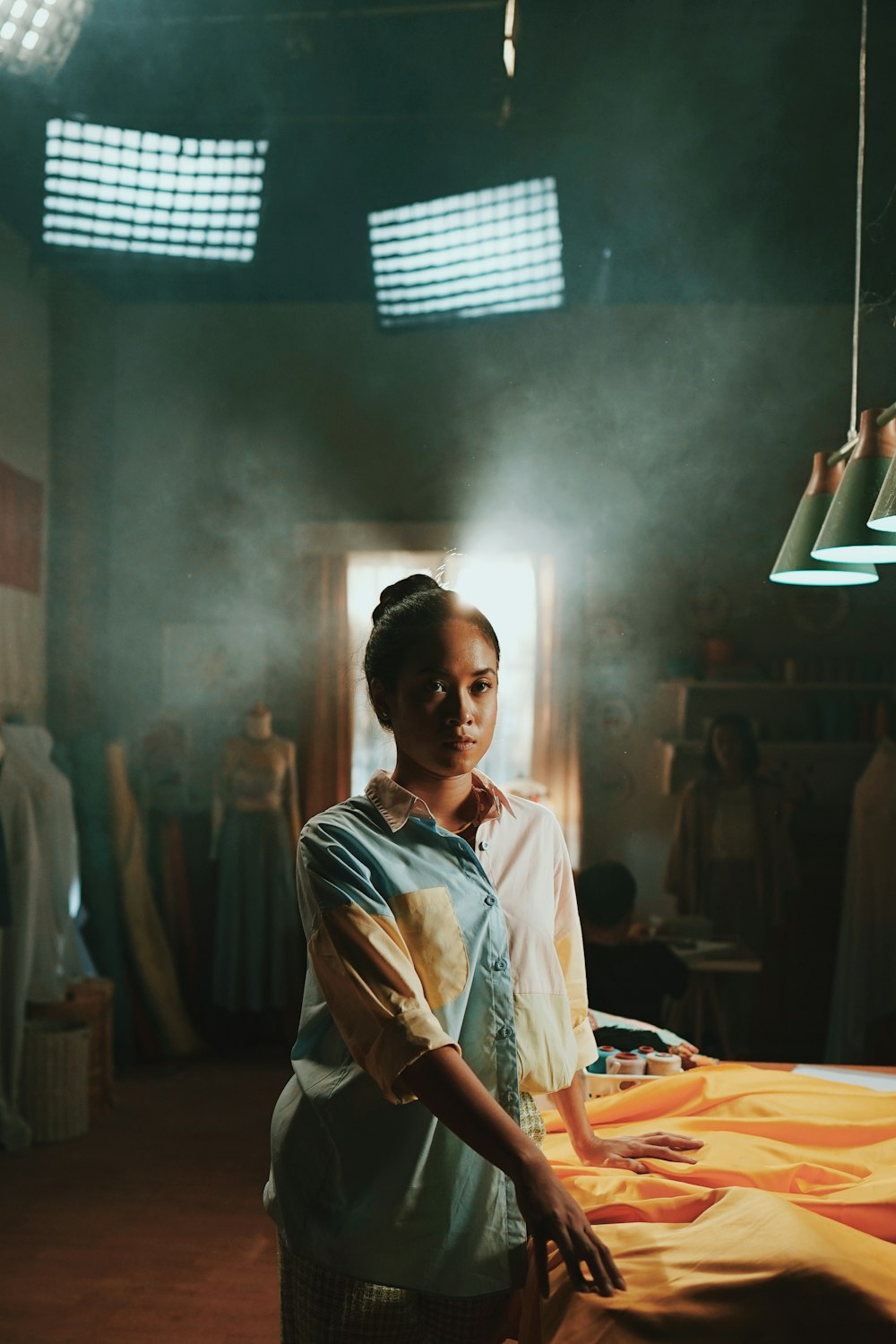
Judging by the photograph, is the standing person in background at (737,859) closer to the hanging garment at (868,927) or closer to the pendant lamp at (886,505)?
the hanging garment at (868,927)

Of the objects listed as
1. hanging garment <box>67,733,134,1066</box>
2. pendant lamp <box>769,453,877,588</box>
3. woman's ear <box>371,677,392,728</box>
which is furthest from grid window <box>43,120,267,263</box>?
woman's ear <box>371,677,392,728</box>

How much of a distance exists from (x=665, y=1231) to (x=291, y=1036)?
13.8 ft

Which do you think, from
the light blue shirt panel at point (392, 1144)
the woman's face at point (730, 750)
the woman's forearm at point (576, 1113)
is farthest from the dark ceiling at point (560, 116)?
the light blue shirt panel at point (392, 1144)

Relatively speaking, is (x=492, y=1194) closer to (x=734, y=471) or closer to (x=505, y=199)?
(x=505, y=199)

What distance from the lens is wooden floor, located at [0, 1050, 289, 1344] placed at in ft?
9.40

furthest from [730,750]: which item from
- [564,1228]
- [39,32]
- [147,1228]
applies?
[564,1228]

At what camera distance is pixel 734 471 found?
209 inches

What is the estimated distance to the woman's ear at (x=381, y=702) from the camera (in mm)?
1414

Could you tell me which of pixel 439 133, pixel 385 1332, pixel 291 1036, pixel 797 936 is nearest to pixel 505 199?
pixel 439 133

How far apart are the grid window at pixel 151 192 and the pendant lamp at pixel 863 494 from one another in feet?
9.66

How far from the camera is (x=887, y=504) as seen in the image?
211 cm

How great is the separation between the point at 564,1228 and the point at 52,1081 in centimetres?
355

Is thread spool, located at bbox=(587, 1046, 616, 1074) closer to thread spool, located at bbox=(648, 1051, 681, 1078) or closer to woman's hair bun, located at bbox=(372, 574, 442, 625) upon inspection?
thread spool, located at bbox=(648, 1051, 681, 1078)

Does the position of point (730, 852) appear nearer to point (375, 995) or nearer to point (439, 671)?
Result: point (439, 671)
